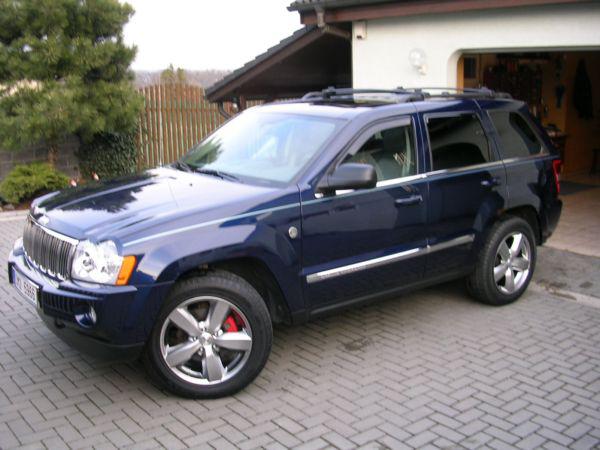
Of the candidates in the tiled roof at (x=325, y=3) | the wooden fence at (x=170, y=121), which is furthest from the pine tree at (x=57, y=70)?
the tiled roof at (x=325, y=3)

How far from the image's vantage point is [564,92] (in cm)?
1301

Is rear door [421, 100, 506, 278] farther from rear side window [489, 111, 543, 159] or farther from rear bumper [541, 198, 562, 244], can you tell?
rear bumper [541, 198, 562, 244]

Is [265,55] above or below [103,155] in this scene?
above

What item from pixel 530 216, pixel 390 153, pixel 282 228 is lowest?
pixel 530 216

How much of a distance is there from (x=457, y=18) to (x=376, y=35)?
4.39ft

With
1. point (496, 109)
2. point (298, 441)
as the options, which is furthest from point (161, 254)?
point (496, 109)

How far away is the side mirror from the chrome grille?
5.74 ft

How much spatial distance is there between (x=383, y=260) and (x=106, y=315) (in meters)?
2.16

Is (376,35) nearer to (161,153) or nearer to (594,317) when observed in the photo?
(594,317)

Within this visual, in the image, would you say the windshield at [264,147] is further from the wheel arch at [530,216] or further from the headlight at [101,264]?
the wheel arch at [530,216]

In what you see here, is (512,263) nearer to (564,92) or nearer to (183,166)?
(183,166)

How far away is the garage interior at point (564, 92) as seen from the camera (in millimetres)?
12320

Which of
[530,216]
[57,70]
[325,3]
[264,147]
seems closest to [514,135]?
[530,216]

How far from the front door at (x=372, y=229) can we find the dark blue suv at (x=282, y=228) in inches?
0.5
